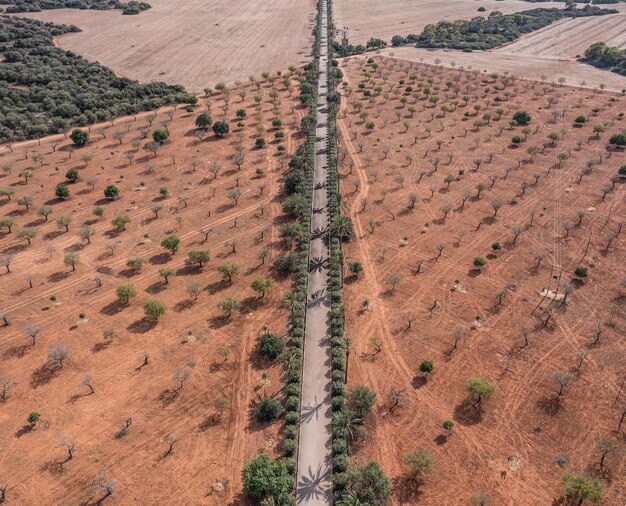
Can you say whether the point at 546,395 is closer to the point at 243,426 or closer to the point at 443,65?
the point at 243,426

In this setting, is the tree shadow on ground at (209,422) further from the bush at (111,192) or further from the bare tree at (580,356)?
the bush at (111,192)

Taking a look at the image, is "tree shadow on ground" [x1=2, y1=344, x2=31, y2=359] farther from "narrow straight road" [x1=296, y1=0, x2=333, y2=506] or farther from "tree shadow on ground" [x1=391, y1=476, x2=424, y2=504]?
"tree shadow on ground" [x1=391, y1=476, x2=424, y2=504]

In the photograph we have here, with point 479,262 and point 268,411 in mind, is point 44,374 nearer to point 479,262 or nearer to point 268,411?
point 268,411

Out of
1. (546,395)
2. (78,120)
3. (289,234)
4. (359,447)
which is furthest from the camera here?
(78,120)

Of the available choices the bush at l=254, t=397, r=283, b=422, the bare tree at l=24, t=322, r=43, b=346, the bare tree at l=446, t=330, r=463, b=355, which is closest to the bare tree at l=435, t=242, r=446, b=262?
the bare tree at l=446, t=330, r=463, b=355

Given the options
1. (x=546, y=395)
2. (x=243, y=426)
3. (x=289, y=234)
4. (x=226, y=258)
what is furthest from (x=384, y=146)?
(x=243, y=426)

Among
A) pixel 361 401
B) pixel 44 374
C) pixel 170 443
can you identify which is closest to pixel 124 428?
pixel 170 443
